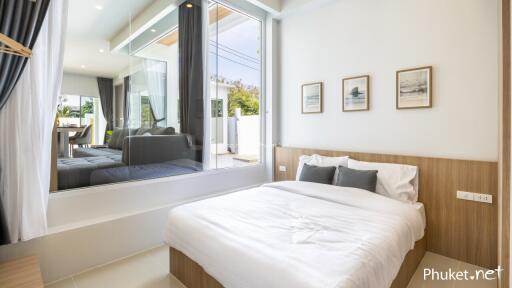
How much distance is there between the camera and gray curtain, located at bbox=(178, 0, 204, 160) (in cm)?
320

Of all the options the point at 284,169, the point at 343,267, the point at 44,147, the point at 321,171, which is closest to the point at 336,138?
the point at 321,171

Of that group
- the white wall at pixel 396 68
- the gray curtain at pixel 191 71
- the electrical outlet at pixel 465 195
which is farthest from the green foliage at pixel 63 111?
the electrical outlet at pixel 465 195

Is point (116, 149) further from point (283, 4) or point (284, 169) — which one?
point (283, 4)

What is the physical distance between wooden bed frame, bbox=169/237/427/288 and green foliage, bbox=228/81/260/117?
2187 millimetres

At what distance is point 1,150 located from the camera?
1840 millimetres

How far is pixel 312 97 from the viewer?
361 centimetres

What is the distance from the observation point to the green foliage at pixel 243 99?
3.77 m

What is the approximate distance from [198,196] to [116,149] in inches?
44.7

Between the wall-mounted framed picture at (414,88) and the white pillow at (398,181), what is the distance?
2.22 feet

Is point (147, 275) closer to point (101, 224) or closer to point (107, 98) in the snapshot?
point (101, 224)

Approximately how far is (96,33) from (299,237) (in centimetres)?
265

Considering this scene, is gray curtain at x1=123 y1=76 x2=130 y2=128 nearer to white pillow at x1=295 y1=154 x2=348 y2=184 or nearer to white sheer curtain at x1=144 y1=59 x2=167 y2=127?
white sheer curtain at x1=144 y1=59 x2=167 y2=127

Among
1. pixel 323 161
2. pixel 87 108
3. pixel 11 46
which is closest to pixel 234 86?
pixel 323 161

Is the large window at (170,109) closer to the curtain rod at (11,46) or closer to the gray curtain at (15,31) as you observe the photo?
the gray curtain at (15,31)
